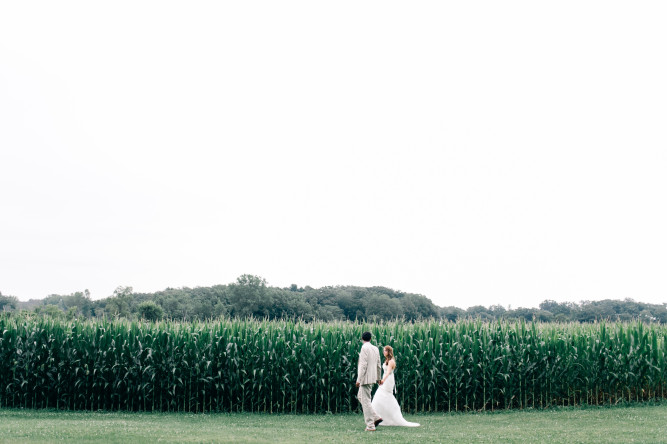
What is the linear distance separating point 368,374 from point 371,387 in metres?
0.68

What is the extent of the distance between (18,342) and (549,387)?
18.4 m

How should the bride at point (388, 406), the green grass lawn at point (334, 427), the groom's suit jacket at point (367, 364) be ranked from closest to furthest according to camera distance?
the green grass lawn at point (334, 427), the groom's suit jacket at point (367, 364), the bride at point (388, 406)

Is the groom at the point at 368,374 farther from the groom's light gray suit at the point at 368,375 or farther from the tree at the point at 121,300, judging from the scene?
the tree at the point at 121,300

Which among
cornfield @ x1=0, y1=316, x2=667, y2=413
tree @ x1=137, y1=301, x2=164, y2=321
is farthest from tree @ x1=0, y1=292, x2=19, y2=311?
cornfield @ x1=0, y1=316, x2=667, y2=413

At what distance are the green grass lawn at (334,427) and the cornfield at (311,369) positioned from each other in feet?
3.23

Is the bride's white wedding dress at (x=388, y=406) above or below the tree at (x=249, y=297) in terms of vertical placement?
below

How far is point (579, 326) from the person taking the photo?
22297 mm

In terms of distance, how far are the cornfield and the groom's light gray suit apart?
479cm

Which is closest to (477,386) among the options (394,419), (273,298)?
(394,419)

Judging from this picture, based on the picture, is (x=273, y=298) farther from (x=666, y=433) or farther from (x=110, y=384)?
(x=666, y=433)

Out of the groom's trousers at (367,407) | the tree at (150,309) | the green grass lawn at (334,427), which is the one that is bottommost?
the green grass lawn at (334,427)

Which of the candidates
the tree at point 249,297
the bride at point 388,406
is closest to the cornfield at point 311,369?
the bride at point 388,406

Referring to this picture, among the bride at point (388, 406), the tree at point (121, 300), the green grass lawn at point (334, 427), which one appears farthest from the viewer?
the tree at point (121, 300)

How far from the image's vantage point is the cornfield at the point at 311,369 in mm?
19734
